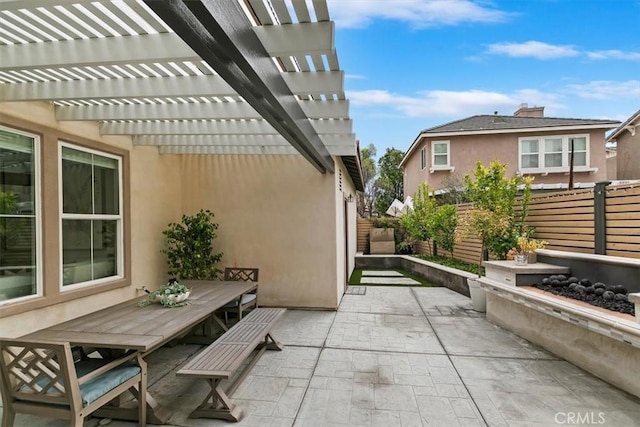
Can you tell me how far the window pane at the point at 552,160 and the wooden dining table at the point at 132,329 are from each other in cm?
1566

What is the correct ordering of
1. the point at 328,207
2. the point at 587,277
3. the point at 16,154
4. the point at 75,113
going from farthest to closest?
the point at 328,207 → the point at 587,277 → the point at 75,113 → the point at 16,154

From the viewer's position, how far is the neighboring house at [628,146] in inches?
530

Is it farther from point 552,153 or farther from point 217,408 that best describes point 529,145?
point 217,408

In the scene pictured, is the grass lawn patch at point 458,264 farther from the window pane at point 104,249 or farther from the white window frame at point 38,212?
the white window frame at point 38,212

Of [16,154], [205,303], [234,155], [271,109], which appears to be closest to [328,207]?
[234,155]

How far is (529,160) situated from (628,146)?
4.36 meters

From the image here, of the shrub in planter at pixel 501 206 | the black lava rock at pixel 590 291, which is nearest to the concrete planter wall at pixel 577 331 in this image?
the black lava rock at pixel 590 291

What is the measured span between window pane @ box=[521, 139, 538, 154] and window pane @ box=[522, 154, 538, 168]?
18cm

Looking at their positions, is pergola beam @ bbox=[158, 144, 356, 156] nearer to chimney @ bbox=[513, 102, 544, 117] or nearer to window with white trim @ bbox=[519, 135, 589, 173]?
window with white trim @ bbox=[519, 135, 589, 173]

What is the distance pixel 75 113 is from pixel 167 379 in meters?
3.34

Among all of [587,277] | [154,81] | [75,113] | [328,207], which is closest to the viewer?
[154,81]

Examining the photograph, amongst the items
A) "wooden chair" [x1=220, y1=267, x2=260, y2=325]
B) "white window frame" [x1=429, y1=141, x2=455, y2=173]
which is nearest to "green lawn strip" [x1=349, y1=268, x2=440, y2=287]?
"wooden chair" [x1=220, y1=267, x2=260, y2=325]

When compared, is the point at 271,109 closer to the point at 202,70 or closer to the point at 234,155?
the point at 202,70

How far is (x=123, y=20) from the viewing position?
7.27ft
